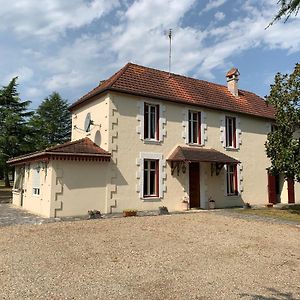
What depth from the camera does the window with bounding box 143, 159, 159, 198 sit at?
1598 cm

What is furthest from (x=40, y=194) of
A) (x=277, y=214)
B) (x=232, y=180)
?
(x=277, y=214)

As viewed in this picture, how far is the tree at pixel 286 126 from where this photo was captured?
15.3m

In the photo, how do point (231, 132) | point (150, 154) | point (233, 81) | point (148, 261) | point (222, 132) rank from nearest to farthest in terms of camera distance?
point (148, 261), point (150, 154), point (222, 132), point (231, 132), point (233, 81)

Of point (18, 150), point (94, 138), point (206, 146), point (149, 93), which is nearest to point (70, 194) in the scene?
point (94, 138)

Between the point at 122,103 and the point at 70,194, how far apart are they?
4.82 metres

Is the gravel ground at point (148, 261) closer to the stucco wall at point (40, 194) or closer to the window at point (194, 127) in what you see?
the stucco wall at point (40, 194)

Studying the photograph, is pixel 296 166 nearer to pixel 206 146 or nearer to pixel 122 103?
pixel 206 146

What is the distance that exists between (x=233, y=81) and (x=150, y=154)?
30.6ft

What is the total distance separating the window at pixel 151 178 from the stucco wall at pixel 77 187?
222 cm

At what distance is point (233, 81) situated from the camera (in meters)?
21.9

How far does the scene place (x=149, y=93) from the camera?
53.2 feet

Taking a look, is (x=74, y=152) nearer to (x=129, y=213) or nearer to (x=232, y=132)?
(x=129, y=213)

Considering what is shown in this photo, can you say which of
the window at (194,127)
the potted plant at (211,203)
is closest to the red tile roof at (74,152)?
the window at (194,127)

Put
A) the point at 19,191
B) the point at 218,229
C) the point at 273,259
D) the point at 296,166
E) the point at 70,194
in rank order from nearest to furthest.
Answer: the point at 273,259
the point at 218,229
the point at 70,194
the point at 296,166
the point at 19,191
